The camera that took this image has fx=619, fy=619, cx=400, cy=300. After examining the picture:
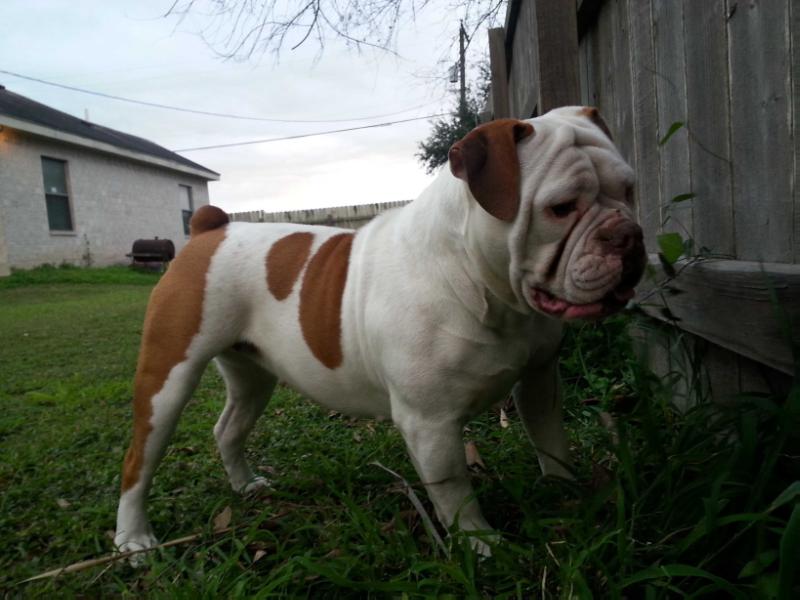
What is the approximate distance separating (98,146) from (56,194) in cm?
188

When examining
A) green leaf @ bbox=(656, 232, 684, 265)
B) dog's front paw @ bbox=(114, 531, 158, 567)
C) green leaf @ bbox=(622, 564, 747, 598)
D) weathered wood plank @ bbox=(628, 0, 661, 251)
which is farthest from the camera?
weathered wood plank @ bbox=(628, 0, 661, 251)

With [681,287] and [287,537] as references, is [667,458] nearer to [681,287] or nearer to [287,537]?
[681,287]

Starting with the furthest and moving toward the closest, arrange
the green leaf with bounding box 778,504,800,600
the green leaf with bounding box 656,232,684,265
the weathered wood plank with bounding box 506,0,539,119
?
the weathered wood plank with bounding box 506,0,539,119 < the green leaf with bounding box 656,232,684,265 < the green leaf with bounding box 778,504,800,600

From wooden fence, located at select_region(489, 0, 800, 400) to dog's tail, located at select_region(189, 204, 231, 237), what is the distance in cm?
158

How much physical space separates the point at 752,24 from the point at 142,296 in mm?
11869

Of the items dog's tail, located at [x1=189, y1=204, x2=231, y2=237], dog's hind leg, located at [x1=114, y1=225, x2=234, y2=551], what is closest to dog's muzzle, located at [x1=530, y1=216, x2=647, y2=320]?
dog's hind leg, located at [x1=114, y1=225, x2=234, y2=551]

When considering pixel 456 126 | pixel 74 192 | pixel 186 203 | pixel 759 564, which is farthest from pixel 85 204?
pixel 759 564

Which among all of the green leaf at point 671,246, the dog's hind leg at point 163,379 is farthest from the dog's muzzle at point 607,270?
the dog's hind leg at point 163,379

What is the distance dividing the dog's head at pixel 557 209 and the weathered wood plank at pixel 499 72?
3.67 m

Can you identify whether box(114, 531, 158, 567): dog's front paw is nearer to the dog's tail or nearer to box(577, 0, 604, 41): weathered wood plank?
the dog's tail

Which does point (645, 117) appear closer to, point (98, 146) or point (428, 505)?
point (428, 505)

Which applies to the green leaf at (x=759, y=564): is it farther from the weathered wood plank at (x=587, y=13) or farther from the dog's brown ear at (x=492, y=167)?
the weathered wood plank at (x=587, y=13)

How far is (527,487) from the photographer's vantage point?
7.34ft

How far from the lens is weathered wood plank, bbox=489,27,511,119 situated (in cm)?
511
